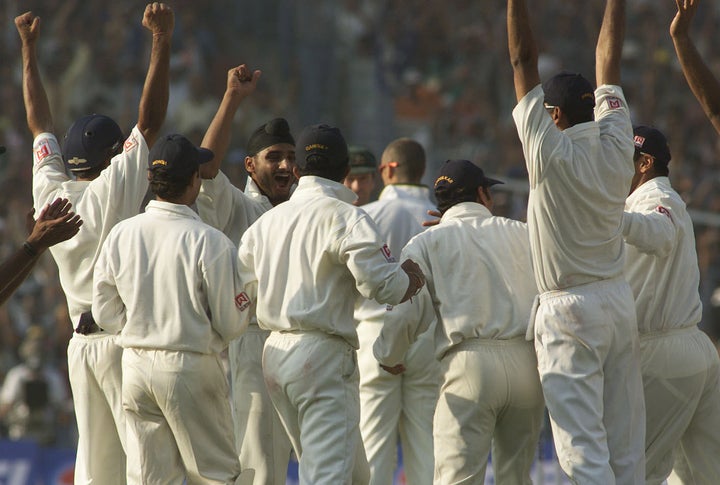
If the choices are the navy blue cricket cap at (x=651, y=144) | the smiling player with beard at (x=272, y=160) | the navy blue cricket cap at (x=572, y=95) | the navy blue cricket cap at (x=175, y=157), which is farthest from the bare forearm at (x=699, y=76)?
the navy blue cricket cap at (x=175, y=157)

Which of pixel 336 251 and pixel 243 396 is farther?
pixel 243 396

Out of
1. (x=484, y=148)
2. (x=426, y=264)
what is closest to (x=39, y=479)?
(x=426, y=264)

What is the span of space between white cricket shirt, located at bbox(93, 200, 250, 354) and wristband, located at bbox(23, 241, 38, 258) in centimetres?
80

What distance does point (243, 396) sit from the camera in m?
7.77

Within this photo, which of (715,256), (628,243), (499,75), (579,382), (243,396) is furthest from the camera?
(499,75)

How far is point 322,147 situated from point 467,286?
121 cm

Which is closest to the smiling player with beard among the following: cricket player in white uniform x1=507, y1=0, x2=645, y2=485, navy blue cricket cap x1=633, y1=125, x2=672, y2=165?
cricket player in white uniform x1=507, y1=0, x2=645, y2=485

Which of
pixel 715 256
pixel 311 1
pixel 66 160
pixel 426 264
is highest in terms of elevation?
pixel 311 1

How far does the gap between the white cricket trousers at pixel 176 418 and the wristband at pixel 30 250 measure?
970mm

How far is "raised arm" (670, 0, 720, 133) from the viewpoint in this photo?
762 centimetres

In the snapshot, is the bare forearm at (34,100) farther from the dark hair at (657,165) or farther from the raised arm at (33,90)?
the dark hair at (657,165)

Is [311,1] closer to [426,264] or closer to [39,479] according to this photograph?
[39,479]

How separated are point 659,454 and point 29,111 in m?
4.57

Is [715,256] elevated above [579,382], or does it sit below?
below
